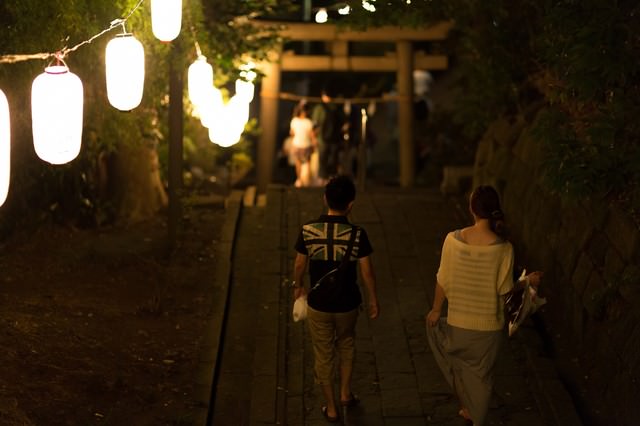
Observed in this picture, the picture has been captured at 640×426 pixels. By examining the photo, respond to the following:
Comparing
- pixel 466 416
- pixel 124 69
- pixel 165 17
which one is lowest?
pixel 466 416

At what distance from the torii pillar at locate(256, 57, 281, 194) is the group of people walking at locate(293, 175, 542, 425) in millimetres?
12808

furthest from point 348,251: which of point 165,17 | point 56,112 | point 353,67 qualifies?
point 353,67

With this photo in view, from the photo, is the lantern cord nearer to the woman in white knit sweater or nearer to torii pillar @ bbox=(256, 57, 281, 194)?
the woman in white knit sweater

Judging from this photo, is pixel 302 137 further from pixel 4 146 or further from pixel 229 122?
pixel 4 146

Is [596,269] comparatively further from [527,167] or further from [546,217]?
[527,167]

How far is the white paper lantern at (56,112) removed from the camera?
27.1 feet

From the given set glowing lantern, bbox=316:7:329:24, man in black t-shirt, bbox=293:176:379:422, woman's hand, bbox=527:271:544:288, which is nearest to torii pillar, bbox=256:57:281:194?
glowing lantern, bbox=316:7:329:24

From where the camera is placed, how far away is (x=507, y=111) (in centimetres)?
1533

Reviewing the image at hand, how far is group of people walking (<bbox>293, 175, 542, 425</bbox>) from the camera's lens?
752cm

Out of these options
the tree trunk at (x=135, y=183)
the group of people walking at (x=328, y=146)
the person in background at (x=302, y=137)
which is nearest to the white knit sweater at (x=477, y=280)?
the tree trunk at (x=135, y=183)

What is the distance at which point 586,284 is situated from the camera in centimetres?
984

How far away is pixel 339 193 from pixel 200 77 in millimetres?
5928

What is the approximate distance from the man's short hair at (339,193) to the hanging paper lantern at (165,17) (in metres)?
3.80

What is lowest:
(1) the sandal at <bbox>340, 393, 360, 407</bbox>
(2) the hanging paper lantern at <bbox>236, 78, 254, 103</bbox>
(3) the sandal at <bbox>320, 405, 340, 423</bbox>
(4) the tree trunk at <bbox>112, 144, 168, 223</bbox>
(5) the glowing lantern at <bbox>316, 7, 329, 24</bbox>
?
(3) the sandal at <bbox>320, 405, 340, 423</bbox>
